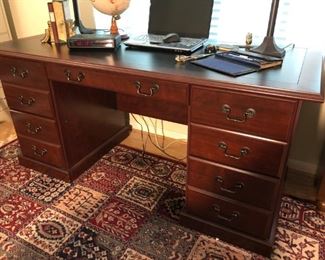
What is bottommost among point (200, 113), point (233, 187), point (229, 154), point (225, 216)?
point (225, 216)

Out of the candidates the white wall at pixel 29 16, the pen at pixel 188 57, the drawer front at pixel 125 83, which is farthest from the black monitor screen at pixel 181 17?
Answer: the white wall at pixel 29 16

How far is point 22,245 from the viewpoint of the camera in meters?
1.33

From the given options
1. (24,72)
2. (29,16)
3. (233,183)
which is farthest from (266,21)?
(29,16)

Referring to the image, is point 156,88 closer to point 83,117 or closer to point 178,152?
point 83,117

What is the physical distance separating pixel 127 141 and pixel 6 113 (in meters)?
1.12

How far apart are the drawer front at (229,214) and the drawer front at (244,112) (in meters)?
0.36

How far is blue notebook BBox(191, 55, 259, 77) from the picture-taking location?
3.52 feet

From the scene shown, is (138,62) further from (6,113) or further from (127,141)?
(6,113)

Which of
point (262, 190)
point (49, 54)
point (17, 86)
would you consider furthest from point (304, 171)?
point (17, 86)

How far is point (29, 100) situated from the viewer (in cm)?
157

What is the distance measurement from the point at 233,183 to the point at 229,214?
0.17 m

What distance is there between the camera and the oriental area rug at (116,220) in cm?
129

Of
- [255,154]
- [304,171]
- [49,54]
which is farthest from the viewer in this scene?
[304,171]

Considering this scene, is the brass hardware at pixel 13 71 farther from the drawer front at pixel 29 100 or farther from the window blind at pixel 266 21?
the window blind at pixel 266 21
